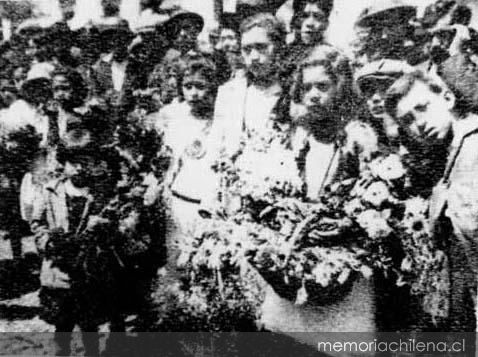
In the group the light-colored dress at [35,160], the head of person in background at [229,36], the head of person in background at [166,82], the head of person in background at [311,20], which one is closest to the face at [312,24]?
the head of person in background at [311,20]

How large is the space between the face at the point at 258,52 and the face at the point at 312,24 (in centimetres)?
13

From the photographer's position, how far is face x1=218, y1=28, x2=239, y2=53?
1751 mm

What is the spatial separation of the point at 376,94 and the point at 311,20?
361mm

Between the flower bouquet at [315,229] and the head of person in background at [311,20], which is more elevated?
the head of person in background at [311,20]

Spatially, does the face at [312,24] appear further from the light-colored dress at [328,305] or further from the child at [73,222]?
the child at [73,222]

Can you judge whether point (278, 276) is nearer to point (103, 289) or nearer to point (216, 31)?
point (103, 289)

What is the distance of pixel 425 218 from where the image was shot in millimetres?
1798

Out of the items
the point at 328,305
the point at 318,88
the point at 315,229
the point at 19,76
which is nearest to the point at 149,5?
the point at 19,76

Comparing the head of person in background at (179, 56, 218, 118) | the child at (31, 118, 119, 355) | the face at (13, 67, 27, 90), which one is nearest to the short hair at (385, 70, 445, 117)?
the head of person in background at (179, 56, 218, 118)

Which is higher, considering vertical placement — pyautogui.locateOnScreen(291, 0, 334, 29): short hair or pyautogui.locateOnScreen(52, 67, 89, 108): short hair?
pyautogui.locateOnScreen(291, 0, 334, 29): short hair

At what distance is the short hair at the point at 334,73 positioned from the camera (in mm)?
1748

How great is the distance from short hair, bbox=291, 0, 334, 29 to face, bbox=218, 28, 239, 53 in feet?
0.71

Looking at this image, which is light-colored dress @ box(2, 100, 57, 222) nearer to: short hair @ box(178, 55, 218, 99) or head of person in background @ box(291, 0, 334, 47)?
short hair @ box(178, 55, 218, 99)

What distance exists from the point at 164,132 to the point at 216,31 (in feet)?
1.37
